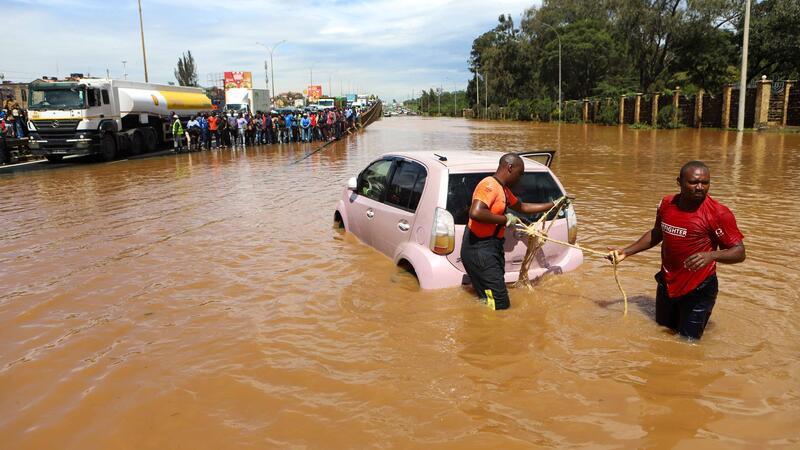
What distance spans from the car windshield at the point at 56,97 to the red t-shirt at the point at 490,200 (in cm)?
1956

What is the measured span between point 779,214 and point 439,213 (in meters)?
6.93

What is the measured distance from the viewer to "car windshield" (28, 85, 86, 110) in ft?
65.3

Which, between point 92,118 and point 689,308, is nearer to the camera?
point 689,308

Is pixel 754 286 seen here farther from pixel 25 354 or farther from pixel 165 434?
pixel 25 354

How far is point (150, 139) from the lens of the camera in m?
25.7

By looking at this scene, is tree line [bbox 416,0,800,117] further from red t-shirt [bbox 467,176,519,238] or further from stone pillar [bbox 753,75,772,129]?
red t-shirt [bbox 467,176,519,238]

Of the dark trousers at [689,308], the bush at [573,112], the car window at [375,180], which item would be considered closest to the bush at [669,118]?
the bush at [573,112]

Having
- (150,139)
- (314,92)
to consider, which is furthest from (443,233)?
(314,92)

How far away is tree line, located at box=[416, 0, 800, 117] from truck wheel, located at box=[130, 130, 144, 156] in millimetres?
36610

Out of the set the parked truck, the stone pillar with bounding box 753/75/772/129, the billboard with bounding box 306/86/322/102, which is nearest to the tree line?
the stone pillar with bounding box 753/75/772/129

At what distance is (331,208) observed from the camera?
10.7m

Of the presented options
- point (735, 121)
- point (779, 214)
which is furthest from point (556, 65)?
point (779, 214)

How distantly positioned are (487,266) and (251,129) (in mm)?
26189

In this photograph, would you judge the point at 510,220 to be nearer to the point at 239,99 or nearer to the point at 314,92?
the point at 239,99
